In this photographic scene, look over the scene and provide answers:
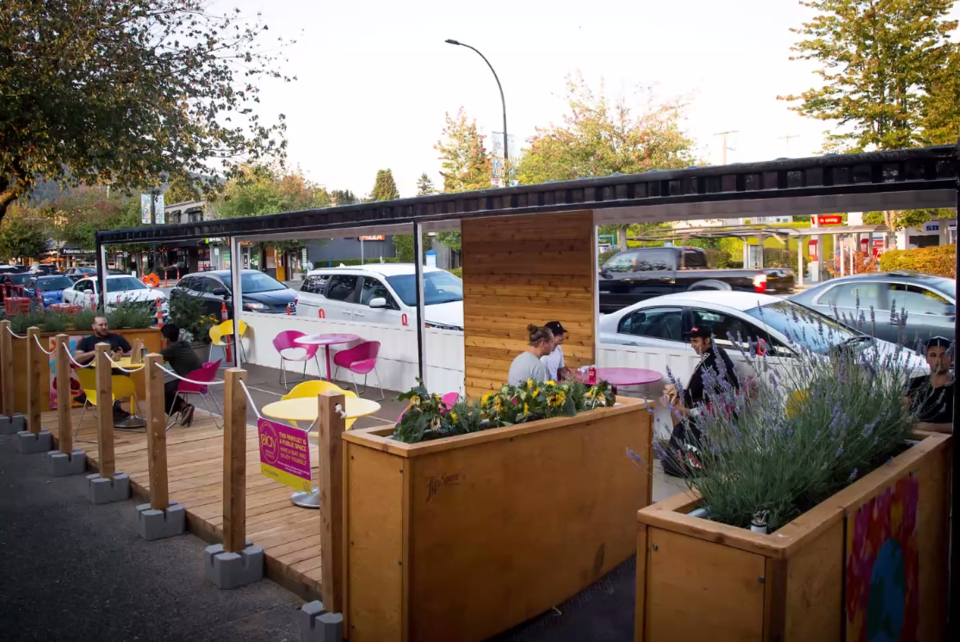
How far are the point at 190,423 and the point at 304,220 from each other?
3.22 meters

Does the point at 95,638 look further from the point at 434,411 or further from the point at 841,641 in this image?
the point at 841,641

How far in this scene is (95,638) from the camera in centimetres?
445

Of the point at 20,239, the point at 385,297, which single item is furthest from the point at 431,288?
the point at 20,239

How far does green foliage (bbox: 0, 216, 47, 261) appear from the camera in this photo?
63406 millimetres

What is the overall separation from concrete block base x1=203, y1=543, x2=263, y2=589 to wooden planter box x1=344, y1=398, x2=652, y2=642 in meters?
1.29

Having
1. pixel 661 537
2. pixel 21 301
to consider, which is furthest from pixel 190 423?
pixel 21 301

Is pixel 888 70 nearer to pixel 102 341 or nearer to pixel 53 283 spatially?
pixel 102 341

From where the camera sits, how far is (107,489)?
6.85m

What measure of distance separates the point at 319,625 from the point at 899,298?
34.3ft

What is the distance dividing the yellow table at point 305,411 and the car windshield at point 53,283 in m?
30.3

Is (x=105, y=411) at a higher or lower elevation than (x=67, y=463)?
higher

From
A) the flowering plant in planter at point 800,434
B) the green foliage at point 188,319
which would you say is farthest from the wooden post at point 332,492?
the green foliage at point 188,319

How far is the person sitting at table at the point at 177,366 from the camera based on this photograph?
8.88m

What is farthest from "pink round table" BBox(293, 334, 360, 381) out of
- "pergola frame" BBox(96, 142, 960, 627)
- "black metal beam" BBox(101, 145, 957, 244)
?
"black metal beam" BBox(101, 145, 957, 244)
